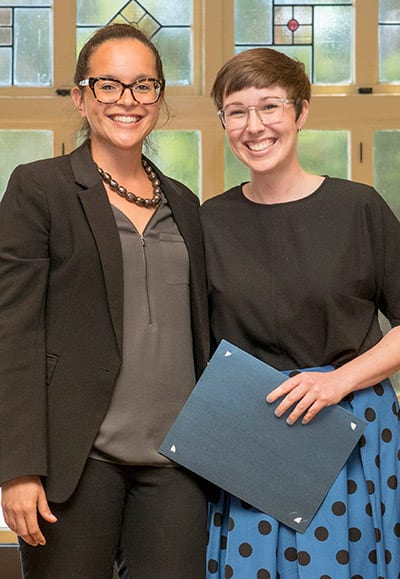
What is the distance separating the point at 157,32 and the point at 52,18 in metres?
0.52

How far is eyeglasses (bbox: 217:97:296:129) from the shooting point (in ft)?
6.72

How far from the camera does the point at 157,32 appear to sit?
495 centimetres

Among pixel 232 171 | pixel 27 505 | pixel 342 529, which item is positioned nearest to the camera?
pixel 27 505

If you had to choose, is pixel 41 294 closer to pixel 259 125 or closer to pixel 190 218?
pixel 190 218

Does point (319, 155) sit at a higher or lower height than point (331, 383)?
higher

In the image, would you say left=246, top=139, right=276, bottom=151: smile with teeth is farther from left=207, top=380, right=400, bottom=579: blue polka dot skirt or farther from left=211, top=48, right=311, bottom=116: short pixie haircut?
left=207, top=380, right=400, bottom=579: blue polka dot skirt

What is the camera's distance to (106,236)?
188 cm

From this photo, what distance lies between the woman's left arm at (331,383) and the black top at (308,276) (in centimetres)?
5

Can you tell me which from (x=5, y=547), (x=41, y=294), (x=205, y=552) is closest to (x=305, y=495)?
(x=205, y=552)

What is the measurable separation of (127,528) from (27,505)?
0.76 ft

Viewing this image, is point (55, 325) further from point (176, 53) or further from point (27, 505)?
point (176, 53)

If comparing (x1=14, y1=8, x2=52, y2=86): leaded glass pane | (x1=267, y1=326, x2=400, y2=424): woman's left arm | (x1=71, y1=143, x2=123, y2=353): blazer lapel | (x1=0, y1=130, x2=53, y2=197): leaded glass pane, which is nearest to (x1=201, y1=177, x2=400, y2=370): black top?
(x1=267, y1=326, x2=400, y2=424): woman's left arm

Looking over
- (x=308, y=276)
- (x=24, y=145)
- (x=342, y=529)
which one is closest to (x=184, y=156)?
(x=24, y=145)

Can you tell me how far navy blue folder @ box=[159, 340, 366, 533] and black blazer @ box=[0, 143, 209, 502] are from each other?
0.72 ft
